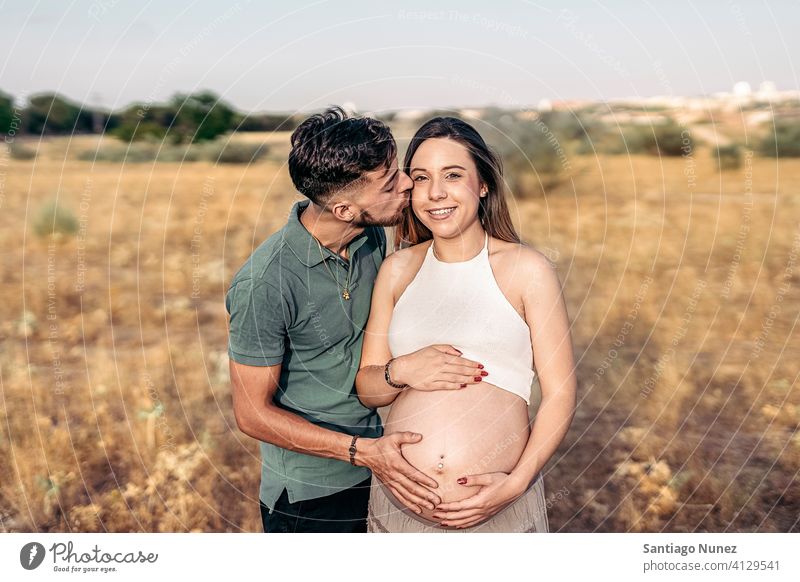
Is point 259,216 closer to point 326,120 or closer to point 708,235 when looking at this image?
point 708,235

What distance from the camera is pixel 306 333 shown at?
144 inches

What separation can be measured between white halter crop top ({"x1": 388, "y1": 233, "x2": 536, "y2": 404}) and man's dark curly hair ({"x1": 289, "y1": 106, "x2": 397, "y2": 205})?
53 centimetres

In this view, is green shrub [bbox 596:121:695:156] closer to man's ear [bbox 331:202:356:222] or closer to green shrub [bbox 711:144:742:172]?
green shrub [bbox 711:144:742:172]

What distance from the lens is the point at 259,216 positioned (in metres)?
13.0

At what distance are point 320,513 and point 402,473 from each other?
535 millimetres

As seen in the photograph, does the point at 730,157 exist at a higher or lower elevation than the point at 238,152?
higher

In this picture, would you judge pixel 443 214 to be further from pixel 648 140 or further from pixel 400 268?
pixel 648 140

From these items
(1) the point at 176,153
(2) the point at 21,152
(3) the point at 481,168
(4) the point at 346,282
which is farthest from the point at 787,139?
(2) the point at 21,152

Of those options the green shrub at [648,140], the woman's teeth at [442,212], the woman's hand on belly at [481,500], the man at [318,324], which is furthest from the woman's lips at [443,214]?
the green shrub at [648,140]

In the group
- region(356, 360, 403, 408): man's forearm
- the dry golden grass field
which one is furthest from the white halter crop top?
the dry golden grass field

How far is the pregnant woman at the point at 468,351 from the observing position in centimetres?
346

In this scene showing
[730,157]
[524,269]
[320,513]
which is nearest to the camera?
[524,269]
